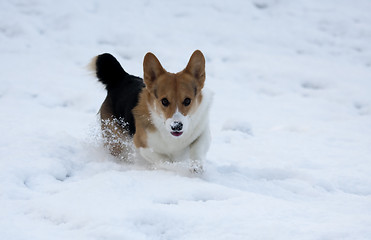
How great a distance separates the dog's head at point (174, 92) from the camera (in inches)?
136

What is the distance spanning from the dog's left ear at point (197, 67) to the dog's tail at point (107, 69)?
3.40 feet

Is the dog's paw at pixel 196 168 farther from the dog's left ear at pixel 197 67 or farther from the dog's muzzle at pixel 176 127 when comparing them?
the dog's left ear at pixel 197 67

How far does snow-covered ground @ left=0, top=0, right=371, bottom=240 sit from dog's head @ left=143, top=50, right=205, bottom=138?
43 cm

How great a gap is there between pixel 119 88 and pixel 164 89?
971 mm

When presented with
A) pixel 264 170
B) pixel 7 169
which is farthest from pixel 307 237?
pixel 7 169

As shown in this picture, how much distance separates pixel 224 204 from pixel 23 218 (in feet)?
3.85

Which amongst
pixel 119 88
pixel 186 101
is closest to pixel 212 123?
pixel 119 88

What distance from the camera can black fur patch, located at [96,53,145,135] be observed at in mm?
4172

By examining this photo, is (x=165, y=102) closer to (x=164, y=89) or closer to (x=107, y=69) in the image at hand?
(x=164, y=89)

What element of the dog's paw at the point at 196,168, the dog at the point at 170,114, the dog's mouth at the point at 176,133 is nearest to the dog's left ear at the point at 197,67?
the dog at the point at 170,114

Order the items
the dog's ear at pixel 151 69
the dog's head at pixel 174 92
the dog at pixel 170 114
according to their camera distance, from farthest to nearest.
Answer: the dog's ear at pixel 151 69 < the dog at pixel 170 114 < the dog's head at pixel 174 92

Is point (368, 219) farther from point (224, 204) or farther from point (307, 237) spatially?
point (224, 204)

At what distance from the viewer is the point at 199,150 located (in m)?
3.77

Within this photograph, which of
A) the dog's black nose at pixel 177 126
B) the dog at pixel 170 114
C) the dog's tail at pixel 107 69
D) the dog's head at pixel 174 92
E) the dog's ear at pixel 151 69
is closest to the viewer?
the dog's black nose at pixel 177 126
